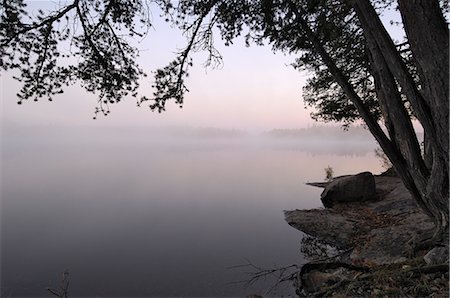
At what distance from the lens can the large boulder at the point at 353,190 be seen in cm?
1270

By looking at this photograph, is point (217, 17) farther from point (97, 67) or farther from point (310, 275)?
point (310, 275)

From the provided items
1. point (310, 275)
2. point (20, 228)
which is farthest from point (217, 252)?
point (20, 228)

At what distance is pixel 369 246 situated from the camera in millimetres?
7086

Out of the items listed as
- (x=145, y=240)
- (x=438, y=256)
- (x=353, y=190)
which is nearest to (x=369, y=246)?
(x=438, y=256)

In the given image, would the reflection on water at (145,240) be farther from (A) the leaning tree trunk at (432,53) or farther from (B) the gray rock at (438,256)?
(A) the leaning tree trunk at (432,53)

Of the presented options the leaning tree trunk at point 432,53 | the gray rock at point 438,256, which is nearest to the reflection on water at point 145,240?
the gray rock at point 438,256

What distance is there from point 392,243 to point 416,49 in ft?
A: 19.0

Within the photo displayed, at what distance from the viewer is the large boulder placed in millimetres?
12695

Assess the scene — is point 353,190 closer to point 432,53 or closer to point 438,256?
point 438,256

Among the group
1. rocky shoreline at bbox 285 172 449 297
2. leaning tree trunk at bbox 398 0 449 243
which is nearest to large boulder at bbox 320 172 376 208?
rocky shoreline at bbox 285 172 449 297

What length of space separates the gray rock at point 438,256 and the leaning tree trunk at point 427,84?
0.75 ft

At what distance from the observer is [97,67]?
15.2 ft

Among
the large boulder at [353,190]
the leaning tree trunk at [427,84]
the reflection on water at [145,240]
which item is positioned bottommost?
the reflection on water at [145,240]

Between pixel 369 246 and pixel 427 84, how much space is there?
18.8ft
